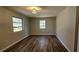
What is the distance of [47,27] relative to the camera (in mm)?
9898

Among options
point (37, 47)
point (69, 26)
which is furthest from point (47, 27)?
point (69, 26)

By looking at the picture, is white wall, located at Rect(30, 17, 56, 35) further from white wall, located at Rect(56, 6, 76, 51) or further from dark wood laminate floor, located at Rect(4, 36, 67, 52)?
white wall, located at Rect(56, 6, 76, 51)

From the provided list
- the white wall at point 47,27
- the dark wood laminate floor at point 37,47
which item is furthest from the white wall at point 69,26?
the white wall at point 47,27

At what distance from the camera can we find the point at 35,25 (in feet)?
32.8

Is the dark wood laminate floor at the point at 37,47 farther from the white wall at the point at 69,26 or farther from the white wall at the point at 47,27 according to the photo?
the white wall at the point at 47,27

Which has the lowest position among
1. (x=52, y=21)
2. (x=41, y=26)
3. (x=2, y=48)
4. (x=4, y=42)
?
(x=2, y=48)

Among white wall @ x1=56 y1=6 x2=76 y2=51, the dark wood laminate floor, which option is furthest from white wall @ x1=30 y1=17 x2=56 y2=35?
white wall @ x1=56 y1=6 x2=76 y2=51
